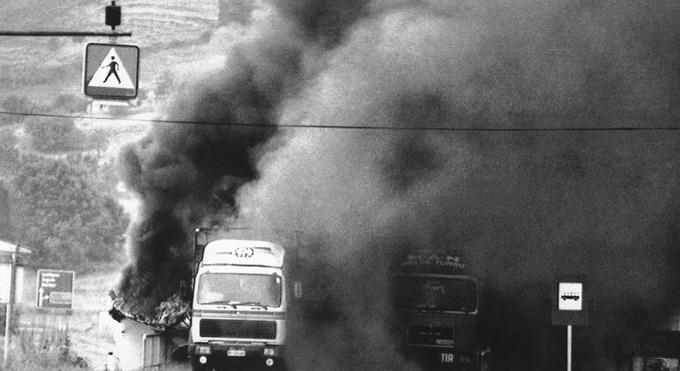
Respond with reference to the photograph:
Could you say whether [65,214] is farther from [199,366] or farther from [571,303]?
[571,303]

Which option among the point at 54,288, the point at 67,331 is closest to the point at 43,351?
the point at 67,331

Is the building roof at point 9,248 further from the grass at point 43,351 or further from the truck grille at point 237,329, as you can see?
the truck grille at point 237,329

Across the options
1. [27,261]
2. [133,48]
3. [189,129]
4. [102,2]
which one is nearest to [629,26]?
[189,129]

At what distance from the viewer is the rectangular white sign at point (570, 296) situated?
18094mm

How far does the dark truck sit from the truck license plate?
428cm

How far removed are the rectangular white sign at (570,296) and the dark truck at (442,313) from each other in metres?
5.86

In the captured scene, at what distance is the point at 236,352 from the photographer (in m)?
22.0

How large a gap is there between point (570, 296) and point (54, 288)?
656 inches

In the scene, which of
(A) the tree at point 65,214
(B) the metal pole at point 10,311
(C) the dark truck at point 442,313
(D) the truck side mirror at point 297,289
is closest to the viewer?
(D) the truck side mirror at point 297,289

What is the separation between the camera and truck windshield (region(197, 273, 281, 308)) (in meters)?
22.1

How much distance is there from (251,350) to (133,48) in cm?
816

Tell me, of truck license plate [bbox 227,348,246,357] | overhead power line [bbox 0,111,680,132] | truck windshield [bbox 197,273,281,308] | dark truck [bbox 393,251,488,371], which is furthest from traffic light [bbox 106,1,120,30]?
overhead power line [bbox 0,111,680,132]

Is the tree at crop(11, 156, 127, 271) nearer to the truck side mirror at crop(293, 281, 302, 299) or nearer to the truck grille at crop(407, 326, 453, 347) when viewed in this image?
the truck side mirror at crop(293, 281, 302, 299)

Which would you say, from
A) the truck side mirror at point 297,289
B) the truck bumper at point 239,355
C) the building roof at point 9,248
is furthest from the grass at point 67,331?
the truck bumper at point 239,355
